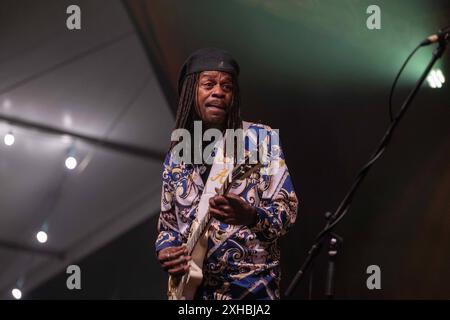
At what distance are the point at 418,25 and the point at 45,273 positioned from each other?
2417 millimetres

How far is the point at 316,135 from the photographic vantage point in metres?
4.44

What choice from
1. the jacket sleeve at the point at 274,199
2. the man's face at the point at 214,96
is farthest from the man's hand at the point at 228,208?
the man's face at the point at 214,96

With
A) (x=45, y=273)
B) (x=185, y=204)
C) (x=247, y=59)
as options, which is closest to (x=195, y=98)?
(x=185, y=204)

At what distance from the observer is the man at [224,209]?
333 centimetres

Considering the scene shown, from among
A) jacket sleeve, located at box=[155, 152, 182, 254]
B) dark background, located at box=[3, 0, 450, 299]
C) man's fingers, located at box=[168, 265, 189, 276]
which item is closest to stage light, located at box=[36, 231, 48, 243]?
dark background, located at box=[3, 0, 450, 299]

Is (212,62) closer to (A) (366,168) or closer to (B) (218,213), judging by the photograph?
(B) (218,213)

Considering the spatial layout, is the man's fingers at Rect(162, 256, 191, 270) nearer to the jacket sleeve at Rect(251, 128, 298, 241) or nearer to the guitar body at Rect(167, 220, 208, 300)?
the guitar body at Rect(167, 220, 208, 300)

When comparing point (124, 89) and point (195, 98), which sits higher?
point (124, 89)

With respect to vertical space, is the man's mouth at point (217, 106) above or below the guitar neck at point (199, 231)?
above

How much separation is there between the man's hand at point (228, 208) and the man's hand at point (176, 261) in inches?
10.8

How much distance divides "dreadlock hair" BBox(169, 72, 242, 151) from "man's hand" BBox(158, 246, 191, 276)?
0.51 meters

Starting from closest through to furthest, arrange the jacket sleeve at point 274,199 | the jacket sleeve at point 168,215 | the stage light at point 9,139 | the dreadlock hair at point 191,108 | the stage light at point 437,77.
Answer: the jacket sleeve at point 274,199 → the jacket sleeve at point 168,215 → the dreadlock hair at point 191,108 → the stage light at point 437,77 → the stage light at point 9,139

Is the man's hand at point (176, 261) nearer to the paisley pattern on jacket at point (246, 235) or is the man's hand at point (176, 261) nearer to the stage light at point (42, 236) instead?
the paisley pattern on jacket at point (246, 235)

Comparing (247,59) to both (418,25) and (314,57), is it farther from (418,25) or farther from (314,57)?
(418,25)
